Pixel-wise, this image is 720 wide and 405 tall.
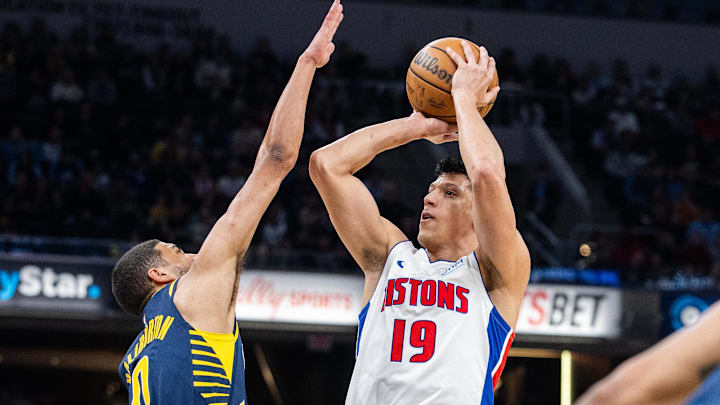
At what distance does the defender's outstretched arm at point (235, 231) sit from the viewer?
323cm

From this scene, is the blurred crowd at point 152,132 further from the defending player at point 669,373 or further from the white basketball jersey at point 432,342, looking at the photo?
the defending player at point 669,373

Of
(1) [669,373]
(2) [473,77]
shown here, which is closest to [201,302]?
(2) [473,77]

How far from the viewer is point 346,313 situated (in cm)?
1084

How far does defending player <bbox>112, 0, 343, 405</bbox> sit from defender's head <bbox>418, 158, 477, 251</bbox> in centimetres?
62

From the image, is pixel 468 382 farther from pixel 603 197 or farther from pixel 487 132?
pixel 603 197

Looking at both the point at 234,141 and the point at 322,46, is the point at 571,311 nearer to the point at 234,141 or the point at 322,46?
A: the point at 234,141

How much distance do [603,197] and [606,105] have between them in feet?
6.26

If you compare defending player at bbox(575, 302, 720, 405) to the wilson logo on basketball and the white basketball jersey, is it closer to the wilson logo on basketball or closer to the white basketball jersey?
the white basketball jersey

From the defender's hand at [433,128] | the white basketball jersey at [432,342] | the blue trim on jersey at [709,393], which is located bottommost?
the blue trim on jersey at [709,393]

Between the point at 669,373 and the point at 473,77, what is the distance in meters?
2.47

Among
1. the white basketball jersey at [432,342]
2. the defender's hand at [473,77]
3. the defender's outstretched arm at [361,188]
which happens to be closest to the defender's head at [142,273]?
the defender's outstretched arm at [361,188]

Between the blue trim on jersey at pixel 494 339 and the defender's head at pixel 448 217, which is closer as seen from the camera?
the blue trim on jersey at pixel 494 339

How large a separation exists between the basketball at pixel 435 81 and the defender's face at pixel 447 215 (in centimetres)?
30

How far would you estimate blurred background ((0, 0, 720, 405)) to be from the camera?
10.9m
